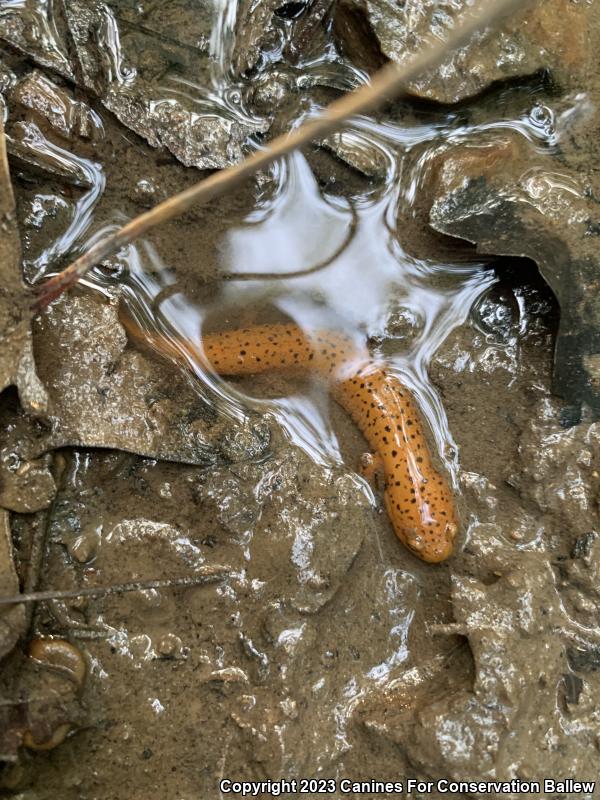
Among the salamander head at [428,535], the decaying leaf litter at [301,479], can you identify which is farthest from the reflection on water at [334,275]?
the salamander head at [428,535]

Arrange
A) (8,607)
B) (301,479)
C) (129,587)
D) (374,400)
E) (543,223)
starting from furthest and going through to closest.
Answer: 1. (374,400)
2. (301,479)
3. (543,223)
4. (129,587)
5. (8,607)

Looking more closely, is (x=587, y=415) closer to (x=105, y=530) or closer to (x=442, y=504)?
(x=442, y=504)

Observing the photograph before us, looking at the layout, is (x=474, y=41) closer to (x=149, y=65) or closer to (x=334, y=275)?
(x=334, y=275)

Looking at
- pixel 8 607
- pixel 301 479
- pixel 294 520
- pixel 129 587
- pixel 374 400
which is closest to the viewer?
pixel 8 607

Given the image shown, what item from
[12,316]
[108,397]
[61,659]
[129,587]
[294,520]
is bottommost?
[61,659]

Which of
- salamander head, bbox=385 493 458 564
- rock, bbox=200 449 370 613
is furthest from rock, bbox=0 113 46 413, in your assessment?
salamander head, bbox=385 493 458 564

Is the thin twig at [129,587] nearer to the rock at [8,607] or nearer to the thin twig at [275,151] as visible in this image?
the rock at [8,607]

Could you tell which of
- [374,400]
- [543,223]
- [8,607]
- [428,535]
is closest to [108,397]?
[8,607]

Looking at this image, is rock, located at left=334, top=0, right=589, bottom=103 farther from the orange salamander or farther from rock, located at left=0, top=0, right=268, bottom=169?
the orange salamander
